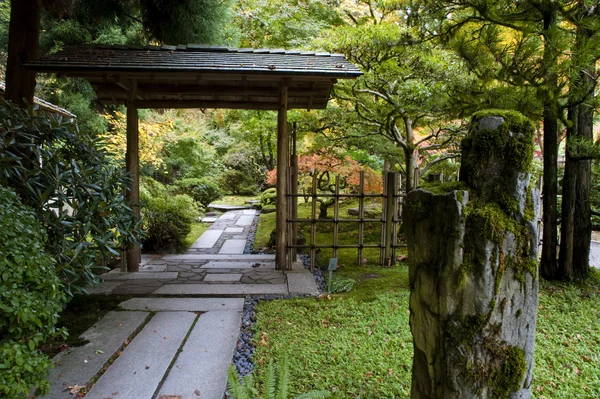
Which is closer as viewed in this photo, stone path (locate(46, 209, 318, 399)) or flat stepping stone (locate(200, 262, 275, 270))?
stone path (locate(46, 209, 318, 399))

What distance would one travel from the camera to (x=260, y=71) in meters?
4.57

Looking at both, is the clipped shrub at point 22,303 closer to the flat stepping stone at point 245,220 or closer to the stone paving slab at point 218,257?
the stone paving slab at point 218,257

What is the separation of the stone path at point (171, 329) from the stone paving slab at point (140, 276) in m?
0.01

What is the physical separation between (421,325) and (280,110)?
4.11 meters

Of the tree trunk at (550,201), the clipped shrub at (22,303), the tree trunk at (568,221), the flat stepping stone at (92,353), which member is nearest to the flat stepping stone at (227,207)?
the flat stepping stone at (92,353)

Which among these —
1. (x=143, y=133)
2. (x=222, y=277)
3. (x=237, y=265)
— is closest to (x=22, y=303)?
(x=222, y=277)

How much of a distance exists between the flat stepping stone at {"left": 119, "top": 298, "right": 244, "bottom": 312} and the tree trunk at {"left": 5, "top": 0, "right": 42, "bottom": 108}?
9.56ft

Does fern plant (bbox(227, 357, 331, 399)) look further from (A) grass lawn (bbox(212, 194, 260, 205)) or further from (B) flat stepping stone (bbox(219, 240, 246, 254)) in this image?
(A) grass lawn (bbox(212, 194, 260, 205))

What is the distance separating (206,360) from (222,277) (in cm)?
249

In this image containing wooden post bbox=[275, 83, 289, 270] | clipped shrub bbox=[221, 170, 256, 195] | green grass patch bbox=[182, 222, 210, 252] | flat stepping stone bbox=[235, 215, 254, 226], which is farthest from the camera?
clipped shrub bbox=[221, 170, 256, 195]

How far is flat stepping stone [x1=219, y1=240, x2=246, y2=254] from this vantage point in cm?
733

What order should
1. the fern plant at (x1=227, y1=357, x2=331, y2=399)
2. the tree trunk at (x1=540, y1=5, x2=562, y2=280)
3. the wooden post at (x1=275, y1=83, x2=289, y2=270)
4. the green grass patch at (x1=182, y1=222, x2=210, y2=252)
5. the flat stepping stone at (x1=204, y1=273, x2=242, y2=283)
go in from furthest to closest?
the green grass patch at (x1=182, y1=222, x2=210, y2=252)
the wooden post at (x1=275, y1=83, x2=289, y2=270)
the flat stepping stone at (x1=204, y1=273, x2=242, y2=283)
the tree trunk at (x1=540, y1=5, x2=562, y2=280)
the fern plant at (x1=227, y1=357, x2=331, y2=399)

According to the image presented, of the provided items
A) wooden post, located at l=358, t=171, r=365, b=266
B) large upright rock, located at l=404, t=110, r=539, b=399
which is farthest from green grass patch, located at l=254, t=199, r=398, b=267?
large upright rock, located at l=404, t=110, r=539, b=399

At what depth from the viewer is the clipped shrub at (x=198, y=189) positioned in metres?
13.6
